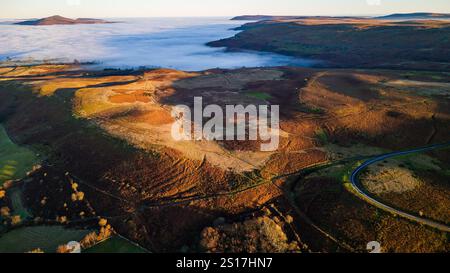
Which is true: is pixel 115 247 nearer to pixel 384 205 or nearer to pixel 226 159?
pixel 226 159

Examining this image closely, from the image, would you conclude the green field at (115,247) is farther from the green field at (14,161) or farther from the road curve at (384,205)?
the road curve at (384,205)

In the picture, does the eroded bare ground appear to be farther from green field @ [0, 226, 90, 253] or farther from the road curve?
green field @ [0, 226, 90, 253]

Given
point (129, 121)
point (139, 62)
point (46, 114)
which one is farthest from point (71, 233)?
point (139, 62)

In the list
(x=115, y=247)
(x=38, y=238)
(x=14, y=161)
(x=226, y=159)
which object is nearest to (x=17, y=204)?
(x=38, y=238)

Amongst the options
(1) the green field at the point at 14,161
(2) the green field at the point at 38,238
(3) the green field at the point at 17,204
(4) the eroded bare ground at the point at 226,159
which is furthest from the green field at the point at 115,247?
(1) the green field at the point at 14,161

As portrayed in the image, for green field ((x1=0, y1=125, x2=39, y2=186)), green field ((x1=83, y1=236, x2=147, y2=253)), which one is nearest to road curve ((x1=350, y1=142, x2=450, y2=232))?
green field ((x1=83, y1=236, x2=147, y2=253))
